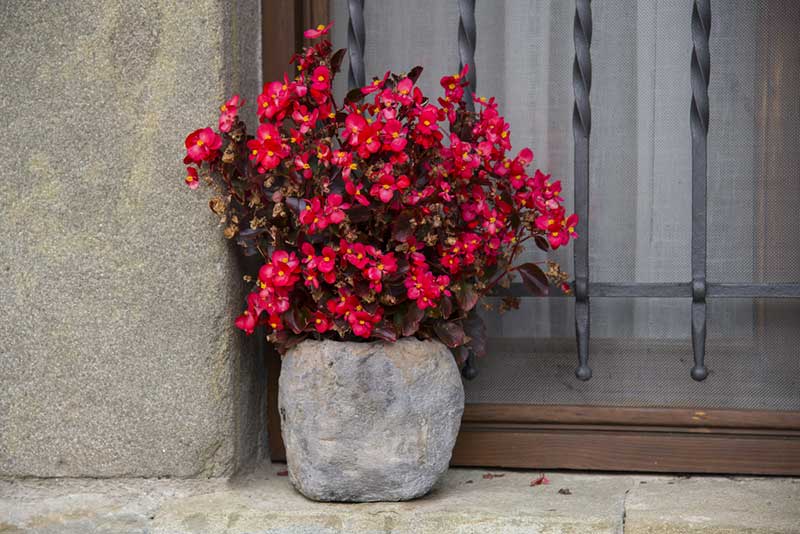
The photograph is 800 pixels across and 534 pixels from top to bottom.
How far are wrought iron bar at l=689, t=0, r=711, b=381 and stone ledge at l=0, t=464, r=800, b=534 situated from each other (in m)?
0.34

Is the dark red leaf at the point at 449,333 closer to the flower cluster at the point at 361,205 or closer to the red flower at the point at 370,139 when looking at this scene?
the flower cluster at the point at 361,205

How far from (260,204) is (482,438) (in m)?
0.83

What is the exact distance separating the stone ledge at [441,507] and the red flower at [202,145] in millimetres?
758

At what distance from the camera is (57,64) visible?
238 cm

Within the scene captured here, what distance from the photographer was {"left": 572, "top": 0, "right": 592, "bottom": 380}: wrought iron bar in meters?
2.55

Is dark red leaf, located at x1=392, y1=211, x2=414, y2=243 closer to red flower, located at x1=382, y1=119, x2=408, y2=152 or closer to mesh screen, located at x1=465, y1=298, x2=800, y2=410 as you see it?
red flower, located at x1=382, y1=119, x2=408, y2=152

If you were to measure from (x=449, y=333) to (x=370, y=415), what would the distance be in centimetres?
25

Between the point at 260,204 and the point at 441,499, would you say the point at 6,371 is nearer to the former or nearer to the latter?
the point at 260,204

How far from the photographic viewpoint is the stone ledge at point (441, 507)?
2.15 m

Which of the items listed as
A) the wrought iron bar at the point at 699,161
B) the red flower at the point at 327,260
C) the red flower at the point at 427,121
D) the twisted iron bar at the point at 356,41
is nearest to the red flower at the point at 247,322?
the red flower at the point at 327,260

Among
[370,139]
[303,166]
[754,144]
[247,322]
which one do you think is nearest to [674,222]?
[754,144]

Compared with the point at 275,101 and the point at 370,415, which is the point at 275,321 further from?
the point at 275,101

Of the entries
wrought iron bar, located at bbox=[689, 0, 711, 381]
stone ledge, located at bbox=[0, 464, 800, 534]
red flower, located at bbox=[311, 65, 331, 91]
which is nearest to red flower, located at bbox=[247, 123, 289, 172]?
red flower, located at bbox=[311, 65, 331, 91]

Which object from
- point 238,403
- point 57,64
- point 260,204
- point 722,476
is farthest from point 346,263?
point 722,476
